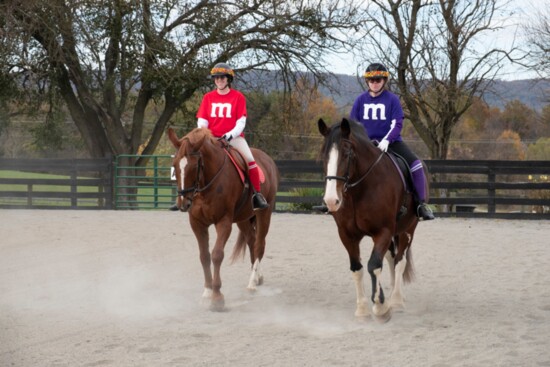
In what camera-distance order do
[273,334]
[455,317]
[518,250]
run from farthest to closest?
[518,250] < [455,317] < [273,334]

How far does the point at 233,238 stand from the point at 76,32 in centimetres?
994

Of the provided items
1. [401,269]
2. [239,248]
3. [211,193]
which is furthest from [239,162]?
[401,269]

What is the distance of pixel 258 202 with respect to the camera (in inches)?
328

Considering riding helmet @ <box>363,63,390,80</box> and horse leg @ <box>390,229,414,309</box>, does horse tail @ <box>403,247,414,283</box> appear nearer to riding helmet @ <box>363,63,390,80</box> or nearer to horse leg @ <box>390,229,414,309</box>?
horse leg @ <box>390,229,414,309</box>

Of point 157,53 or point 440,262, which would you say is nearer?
point 440,262

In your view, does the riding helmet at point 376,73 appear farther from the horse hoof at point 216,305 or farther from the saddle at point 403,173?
the horse hoof at point 216,305

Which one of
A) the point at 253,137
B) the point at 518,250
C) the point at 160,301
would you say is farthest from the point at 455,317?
the point at 253,137

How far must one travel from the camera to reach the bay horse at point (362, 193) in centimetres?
645

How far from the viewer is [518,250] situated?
39.0ft

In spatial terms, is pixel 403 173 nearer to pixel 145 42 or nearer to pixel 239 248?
pixel 239 248

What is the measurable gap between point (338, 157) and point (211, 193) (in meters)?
1.68

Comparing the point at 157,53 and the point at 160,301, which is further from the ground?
the point at 157,53

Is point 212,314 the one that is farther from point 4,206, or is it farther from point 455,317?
point 4,206

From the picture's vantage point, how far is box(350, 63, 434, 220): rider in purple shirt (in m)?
7.29
